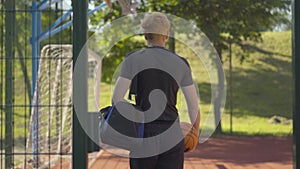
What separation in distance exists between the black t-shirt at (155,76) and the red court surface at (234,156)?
14.7ft

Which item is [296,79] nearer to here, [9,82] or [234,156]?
[9,82]

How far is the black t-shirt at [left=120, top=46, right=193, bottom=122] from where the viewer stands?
2.73 meters

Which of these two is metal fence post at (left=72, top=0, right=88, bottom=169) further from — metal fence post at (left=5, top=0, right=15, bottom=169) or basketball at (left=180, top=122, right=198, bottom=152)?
Answer: metal fence post at (left=5, top=0, right=15, bottom=169)

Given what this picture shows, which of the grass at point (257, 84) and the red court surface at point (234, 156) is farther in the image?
the grass at point (257, 84)

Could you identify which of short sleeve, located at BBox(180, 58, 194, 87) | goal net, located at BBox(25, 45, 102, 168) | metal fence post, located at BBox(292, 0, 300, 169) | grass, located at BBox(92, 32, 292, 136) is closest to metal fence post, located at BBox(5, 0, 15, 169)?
goal net, located at BBox(25, 45, 102, 168)

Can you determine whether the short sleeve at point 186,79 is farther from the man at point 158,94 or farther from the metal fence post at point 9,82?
the metal fence post at point 9,82

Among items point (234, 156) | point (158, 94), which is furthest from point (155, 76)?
point (234, 156)

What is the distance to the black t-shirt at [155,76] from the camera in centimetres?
273

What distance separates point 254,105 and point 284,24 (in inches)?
85.2

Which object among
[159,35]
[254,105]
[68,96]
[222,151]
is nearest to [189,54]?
[254,105]

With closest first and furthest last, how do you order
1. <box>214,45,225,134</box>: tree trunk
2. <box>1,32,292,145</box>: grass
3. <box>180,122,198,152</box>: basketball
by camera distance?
<box>180,122,198,152</box>: basketball → <box>214,45,225,134</box>: tree trunk → <box>1,32,292,145</box>: grass

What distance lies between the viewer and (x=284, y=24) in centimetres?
1403

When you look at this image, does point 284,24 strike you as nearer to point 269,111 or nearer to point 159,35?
point 269,111

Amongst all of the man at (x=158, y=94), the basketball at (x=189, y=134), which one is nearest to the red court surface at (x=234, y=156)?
the basketball at (x=189, y=134)
